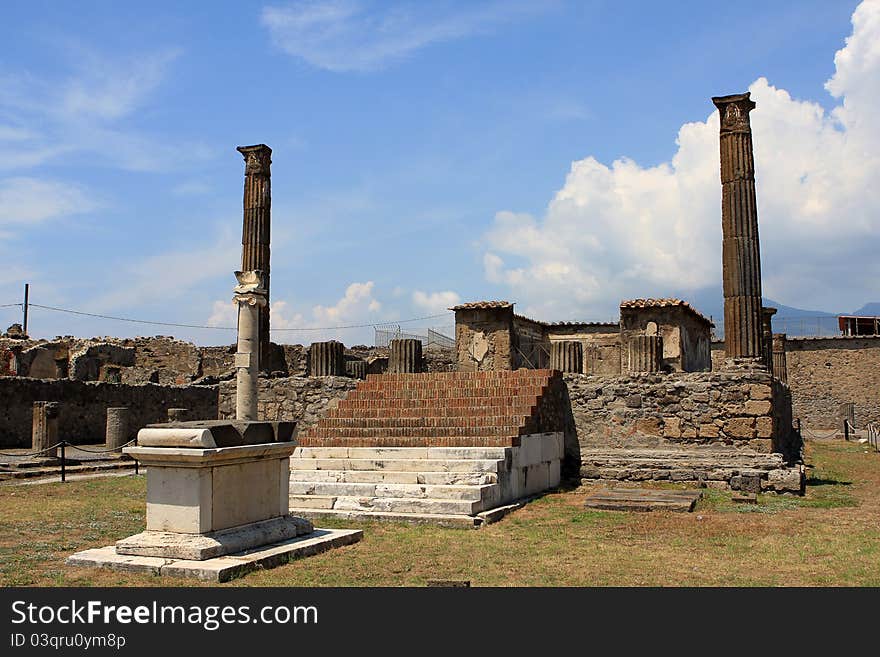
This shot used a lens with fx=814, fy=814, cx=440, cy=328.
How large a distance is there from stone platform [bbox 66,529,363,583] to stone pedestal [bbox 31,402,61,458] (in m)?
13.9

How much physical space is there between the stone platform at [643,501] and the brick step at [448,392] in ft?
8.11

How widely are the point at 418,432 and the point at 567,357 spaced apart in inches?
179

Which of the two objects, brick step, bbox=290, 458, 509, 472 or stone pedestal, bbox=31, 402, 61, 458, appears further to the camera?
stone pedestal, bbox=31, 402, 61, 458

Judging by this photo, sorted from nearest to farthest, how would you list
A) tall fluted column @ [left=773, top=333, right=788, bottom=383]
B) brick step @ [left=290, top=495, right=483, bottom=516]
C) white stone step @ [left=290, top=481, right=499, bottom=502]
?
brick step @ [left=290, top=495, right=483, bottom=516] < white stone step @ [left=290, top=481, right=499, bottom=502] < tall fluted column @ [left=773, top=333, right=788, bottom=383]

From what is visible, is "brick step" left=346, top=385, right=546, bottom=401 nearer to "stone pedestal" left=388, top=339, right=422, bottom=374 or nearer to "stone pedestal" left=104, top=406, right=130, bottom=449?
"stone pedestal" left=388, top=339, right=422, bottom=374

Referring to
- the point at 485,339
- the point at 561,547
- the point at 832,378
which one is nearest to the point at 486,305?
the point at 485,339

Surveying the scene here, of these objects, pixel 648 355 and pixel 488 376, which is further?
pixel 648 355

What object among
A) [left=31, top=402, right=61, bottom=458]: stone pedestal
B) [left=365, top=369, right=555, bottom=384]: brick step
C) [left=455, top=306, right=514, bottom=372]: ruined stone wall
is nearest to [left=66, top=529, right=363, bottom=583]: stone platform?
[left=365, top=369, right=555, bottom=384]: brick step

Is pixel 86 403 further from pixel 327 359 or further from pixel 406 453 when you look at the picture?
pixel 406 453

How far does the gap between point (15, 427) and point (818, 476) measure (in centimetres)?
1975

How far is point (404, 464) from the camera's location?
11.3m

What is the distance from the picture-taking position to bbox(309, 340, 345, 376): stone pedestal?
16594mm

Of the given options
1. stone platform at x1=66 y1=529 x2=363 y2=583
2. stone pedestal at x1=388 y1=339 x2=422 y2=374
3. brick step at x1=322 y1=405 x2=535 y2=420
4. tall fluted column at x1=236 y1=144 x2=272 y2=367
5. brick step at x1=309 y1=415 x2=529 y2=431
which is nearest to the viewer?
stone platform at x1=66 y1=529 x2=363 y2=583

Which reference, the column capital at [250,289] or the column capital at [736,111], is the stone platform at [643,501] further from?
the column capital at [736,111]
